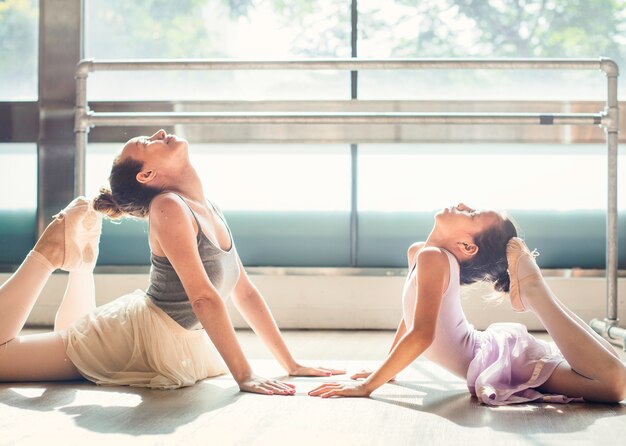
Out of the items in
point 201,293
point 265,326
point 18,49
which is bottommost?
point 265,326

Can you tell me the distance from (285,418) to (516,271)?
2.13ft

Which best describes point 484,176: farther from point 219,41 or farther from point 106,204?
point 106,204

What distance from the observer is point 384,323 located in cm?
335

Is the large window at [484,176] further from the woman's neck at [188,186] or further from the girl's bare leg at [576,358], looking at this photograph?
the girl's bare leg at [576,358]

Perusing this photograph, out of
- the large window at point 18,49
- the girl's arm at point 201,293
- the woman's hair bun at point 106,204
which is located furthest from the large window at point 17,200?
the girl's arm at point 201,293

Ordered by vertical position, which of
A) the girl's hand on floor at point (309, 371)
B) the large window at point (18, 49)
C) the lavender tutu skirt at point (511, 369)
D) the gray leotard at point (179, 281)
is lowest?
the girl's hand on floor at point (309, 371)

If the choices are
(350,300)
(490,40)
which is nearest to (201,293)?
(350,300)

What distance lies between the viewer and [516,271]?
1.95 metres

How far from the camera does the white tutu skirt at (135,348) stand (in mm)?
2062

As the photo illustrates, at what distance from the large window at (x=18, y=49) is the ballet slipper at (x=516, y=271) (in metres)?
2.30

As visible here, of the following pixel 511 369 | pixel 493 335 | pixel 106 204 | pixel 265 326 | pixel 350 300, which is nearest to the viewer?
pixel 511 369

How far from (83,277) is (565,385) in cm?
126

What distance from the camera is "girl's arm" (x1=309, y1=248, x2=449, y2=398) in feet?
6.04

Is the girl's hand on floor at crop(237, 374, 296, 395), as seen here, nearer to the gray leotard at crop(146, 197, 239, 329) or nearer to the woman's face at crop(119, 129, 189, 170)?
the gray leotard at crop(146, 197, 239, 329)
